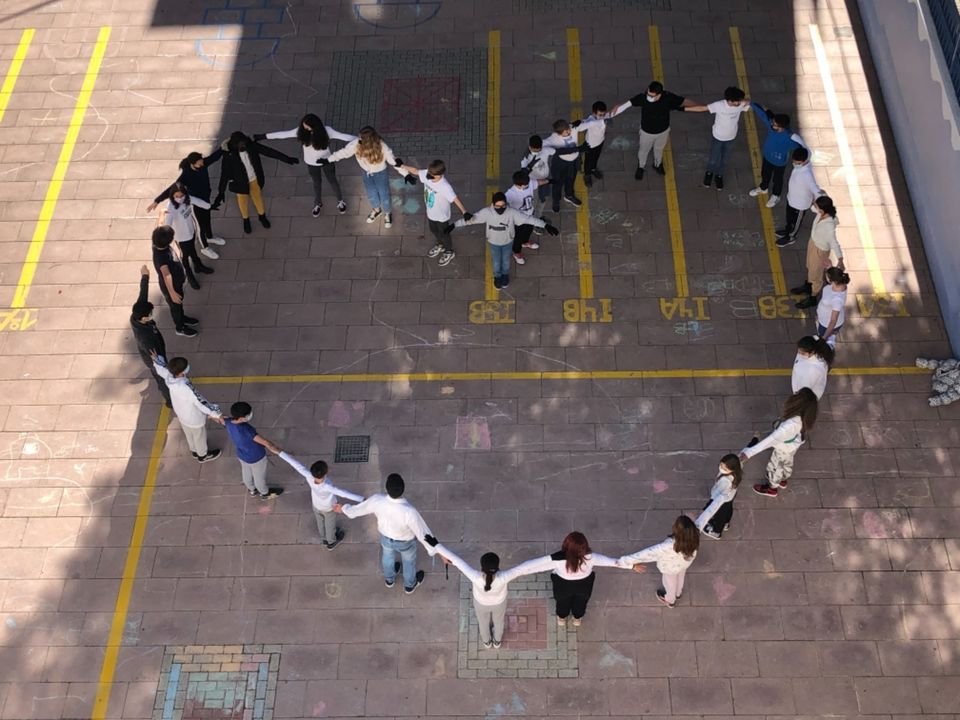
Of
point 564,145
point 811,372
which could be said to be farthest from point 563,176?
point 811,372

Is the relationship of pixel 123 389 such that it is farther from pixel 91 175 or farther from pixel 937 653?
pixel 937 653

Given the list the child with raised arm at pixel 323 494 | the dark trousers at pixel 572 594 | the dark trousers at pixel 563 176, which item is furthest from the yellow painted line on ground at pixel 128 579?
the dark trousers at pixel 563 176

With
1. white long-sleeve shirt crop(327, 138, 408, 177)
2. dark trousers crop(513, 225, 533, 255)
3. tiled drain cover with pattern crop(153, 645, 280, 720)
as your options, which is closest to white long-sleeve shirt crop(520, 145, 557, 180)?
dark trousers crop(513, 225, 533, 255)

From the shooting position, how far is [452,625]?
11.1 meters

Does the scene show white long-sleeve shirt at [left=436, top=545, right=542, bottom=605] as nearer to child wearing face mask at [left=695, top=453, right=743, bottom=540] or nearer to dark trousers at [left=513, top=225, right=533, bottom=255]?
child wearing face mask at [left=695, top=453, right=743, bottom=540]

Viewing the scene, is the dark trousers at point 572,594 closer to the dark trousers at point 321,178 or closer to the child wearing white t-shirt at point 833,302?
the child wearing white t-shirt at point 833,302

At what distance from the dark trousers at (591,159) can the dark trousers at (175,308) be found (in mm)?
6165

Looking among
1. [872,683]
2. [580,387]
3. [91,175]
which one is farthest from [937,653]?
[91,175]

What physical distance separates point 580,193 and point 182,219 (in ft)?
19.3

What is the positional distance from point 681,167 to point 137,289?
844cm

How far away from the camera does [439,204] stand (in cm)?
1314

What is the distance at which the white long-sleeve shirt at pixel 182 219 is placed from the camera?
505 inches

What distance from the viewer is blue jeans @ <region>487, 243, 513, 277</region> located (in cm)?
1304

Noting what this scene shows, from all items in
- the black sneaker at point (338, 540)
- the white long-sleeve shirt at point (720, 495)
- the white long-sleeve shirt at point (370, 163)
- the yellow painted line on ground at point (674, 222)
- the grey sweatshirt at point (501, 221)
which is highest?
the white long-sleeve shirt at point (370, 163)
